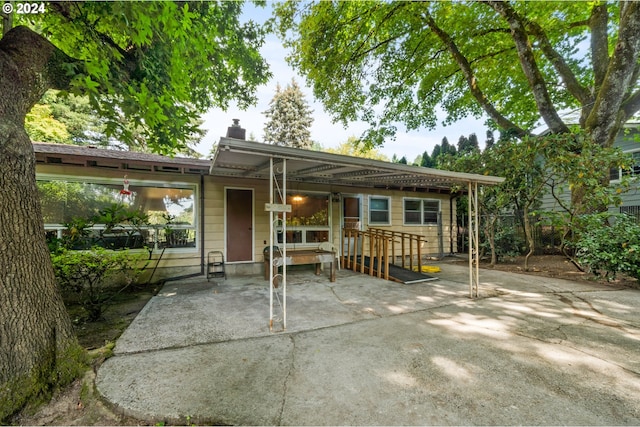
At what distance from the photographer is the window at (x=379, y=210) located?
827 centimetres

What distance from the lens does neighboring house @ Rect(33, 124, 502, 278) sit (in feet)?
14.4

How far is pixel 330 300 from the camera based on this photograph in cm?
435

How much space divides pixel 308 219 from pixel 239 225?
1.88m

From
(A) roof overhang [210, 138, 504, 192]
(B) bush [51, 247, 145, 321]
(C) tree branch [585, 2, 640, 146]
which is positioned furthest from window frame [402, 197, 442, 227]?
(B) bush [51, 247, 145, 321]

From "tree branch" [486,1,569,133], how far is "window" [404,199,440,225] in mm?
3890

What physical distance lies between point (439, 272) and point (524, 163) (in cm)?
337

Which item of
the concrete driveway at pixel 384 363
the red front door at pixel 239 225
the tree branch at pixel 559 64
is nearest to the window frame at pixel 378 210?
the red front door at pixel 239 225

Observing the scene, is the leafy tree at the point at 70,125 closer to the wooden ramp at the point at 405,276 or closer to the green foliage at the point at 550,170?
the wooden ramp at the point at 405,276

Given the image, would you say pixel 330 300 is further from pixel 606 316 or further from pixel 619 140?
pixel 619 140

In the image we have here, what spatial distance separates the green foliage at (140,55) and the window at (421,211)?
7088mm

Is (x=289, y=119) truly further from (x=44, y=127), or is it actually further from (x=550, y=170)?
(x=550, y=170)

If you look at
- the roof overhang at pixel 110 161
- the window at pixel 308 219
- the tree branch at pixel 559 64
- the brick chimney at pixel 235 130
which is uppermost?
the tree branch at pixel 559 64

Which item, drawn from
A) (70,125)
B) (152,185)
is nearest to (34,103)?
(152,185)

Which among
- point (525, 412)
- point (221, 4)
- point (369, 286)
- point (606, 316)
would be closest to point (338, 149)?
point (221, 4)
